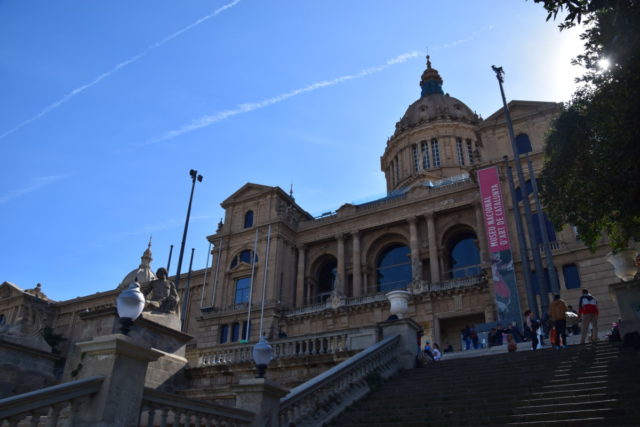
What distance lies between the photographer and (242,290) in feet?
129

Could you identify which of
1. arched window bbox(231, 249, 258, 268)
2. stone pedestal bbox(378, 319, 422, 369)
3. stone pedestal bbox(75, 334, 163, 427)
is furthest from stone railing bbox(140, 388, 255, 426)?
arched window bbox(231, 249, 258, 268)

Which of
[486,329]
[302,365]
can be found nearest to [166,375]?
[302,365]

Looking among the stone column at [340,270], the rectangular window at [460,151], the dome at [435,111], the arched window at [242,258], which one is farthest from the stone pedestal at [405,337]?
the dome at [435,111]

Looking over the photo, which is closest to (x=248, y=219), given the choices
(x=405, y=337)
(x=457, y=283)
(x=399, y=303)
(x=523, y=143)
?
(x=457, y=283)

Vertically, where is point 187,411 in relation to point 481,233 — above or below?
below

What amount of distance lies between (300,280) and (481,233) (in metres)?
14.2

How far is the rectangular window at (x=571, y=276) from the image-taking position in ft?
89.5

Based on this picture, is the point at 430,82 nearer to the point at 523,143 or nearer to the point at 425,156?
the point at 425,156

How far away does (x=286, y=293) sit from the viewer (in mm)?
38188

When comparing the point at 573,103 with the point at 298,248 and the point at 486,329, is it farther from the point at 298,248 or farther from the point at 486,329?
the point at 298,248

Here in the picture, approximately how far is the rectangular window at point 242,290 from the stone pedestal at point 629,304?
29.1m

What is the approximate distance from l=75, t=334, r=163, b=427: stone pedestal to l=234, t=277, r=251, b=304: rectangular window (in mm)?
32496

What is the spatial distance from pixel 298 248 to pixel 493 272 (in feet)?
55.9

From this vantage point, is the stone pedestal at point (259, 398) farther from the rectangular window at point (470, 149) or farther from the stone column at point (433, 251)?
the rectangular window at point (470, 149)
